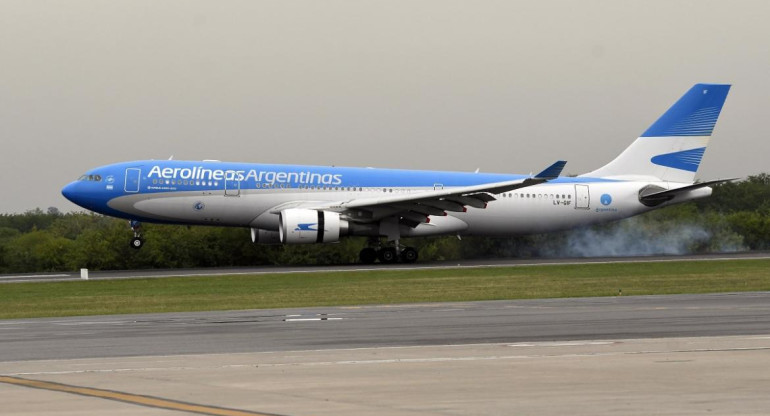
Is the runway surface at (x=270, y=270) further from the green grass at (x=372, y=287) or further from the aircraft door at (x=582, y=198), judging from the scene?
the aircraft door at (x=582, y=198)

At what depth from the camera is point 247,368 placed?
13.5m

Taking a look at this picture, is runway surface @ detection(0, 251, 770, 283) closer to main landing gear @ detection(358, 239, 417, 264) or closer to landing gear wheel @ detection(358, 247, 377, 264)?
main landing gear @ detection(358, 239, 417, 264)

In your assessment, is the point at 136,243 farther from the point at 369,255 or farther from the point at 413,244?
the point at 413,244

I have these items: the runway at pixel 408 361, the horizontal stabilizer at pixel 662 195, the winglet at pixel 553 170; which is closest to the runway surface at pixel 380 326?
the runway at pixel 408 361

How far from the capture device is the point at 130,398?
11086mm

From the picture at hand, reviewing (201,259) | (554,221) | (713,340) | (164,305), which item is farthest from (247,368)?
(201,259)

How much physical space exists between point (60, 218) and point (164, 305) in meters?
59.4

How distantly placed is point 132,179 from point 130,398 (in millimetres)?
31852

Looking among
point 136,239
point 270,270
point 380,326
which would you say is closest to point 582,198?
point 270,270

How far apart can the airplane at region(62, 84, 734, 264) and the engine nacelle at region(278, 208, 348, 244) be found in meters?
0.04

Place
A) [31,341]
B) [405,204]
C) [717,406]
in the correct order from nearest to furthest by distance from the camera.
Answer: [717,406] < [31,341] < [405,204]

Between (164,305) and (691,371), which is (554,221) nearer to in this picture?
(164,305)

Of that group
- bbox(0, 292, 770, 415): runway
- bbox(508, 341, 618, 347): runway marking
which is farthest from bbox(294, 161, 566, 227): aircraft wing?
bbox(508, 341, 618, 347): runway marking

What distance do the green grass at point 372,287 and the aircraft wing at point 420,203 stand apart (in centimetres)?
310
